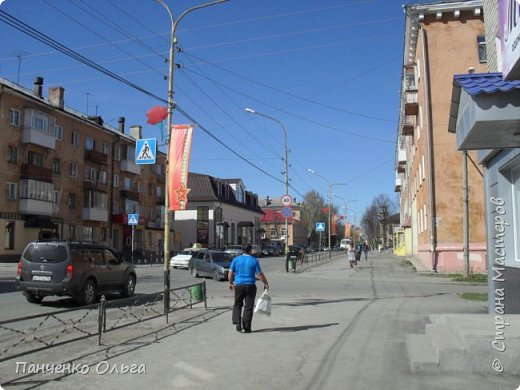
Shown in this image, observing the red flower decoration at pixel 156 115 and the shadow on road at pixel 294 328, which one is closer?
the shadow on road at pixel 294 328

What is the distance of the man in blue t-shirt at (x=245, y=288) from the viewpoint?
999 cm

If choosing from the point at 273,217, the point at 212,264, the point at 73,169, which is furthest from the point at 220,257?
the point at 273,217

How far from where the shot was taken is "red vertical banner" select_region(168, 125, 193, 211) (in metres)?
13.5

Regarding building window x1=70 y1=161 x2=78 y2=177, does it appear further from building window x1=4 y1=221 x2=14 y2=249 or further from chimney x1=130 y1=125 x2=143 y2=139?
chimney x1=130 y1=125 x2=143 y2=139

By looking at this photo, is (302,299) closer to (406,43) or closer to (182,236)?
(406,43)

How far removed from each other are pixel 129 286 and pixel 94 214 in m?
35.7

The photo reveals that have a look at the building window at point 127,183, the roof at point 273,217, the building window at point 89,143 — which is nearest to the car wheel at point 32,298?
the building window at point 89,143

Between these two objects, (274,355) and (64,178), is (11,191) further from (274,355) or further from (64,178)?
(274,355)

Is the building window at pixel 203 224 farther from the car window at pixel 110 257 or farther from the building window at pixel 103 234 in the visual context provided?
the car window at pixel 110 257

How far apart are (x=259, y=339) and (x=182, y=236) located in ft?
220

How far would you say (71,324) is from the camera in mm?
11078

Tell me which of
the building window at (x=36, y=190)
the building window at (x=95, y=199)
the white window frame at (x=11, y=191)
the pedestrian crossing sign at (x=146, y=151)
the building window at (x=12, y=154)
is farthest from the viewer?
the building window at (x=95, y=199)

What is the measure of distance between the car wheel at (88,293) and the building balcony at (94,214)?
119 feet

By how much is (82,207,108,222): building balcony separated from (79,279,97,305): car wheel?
1433 inches
